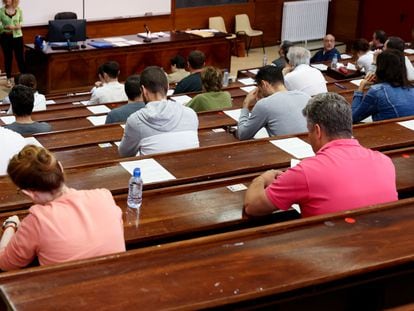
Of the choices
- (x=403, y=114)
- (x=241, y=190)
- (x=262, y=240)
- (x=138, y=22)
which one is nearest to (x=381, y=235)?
(x=262, y=240)

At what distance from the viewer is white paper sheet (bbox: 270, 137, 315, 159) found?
3902mm

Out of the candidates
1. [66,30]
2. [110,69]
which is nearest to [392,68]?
[110,69]

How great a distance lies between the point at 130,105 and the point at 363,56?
10.3 feet

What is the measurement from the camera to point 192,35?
34.0 ft

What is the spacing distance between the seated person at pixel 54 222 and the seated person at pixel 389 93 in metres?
2.65

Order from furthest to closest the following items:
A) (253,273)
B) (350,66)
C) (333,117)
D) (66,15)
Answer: (66,15), (350,66), (333,117), (253,273)

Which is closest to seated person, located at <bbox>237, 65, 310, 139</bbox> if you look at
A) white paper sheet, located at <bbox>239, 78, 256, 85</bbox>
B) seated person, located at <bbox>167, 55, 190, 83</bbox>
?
white paper sheet, located at <bbox>239, 78, 256, 85</bbox>

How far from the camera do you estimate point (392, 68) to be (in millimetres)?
4758

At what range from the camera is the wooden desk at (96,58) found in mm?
9211

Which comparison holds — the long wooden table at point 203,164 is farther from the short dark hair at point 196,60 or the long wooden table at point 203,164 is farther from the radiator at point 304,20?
the radiator at point 304,20

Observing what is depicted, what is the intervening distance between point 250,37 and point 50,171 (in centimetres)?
954

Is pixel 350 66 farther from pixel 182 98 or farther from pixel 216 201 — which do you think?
pixel 216 201

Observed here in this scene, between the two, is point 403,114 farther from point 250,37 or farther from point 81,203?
point 250,37

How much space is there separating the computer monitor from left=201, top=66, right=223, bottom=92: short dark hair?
413 cm
